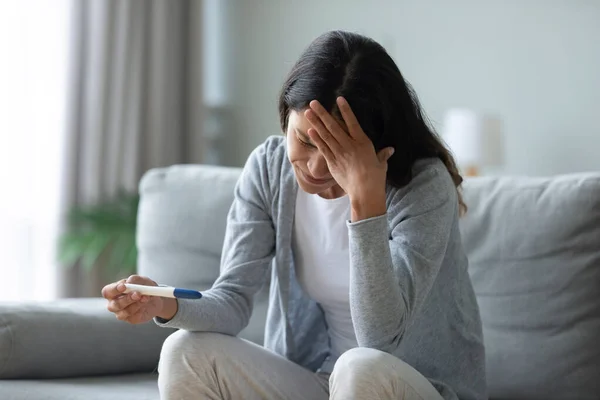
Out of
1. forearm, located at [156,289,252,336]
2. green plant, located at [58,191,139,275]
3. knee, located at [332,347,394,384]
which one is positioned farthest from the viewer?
green plant, located at [58,191,139,275]

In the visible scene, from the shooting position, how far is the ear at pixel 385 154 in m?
1.41

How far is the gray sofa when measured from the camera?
170 centimetres

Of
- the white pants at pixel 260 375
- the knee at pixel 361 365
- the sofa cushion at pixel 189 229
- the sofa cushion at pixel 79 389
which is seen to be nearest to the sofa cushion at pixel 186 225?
the sofa cushion at pixel 189 229

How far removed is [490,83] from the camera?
3268 millimetres

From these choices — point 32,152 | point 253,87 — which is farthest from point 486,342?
point 253,87

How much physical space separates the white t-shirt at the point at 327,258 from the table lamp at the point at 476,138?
1.45 m

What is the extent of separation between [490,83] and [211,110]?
1.30 meters

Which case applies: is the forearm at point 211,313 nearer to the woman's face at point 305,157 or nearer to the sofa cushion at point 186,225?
the woman's face at point 305,157

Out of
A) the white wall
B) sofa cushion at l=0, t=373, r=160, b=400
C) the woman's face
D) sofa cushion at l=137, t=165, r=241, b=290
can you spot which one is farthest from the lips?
the white wall

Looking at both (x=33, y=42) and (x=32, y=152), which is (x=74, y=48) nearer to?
(x=33, y=42)

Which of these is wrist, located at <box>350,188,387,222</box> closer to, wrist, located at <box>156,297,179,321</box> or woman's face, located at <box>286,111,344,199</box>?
woman's face, located at <box>286,111,344,199</box>

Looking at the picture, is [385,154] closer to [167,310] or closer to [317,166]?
[317,166]

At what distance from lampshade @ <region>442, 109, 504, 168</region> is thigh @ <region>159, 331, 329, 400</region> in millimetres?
1682

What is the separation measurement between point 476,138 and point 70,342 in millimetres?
1716
